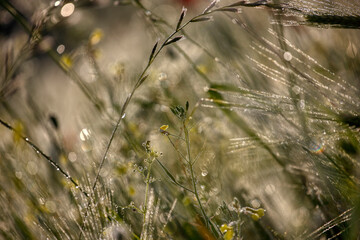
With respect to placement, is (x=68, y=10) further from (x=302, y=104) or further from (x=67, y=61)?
(x=302, y=104)

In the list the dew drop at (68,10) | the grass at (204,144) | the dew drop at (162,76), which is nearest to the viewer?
the grass at (204,144)

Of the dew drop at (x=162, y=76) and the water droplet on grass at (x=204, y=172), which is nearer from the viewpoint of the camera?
the water droplet on grass at (x=204, y=172)

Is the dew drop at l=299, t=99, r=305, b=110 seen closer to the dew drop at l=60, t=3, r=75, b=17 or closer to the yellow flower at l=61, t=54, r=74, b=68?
the dew drop at l=60, t=3, r=75, b=17

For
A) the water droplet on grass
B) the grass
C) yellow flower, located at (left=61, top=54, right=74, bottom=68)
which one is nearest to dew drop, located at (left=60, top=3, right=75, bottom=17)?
the grass

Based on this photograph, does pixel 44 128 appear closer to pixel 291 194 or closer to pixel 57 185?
pixel 57 185

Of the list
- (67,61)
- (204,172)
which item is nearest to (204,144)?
(204,172)

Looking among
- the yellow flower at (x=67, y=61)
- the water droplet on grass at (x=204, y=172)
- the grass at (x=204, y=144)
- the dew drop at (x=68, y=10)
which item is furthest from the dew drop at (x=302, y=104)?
the yellow flower at (x=67, y=61)

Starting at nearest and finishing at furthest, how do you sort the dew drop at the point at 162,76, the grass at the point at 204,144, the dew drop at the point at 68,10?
the grass at the point at 204,144 < the dew drop at the point at 68,10 < the dew drop at the point at 162,76

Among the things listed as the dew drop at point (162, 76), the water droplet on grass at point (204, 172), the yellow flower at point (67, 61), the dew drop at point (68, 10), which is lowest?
the water droplet on grass at point (204, 172)

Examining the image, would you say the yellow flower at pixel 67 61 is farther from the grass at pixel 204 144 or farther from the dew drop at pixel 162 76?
the dew drop at pixel 162 76
